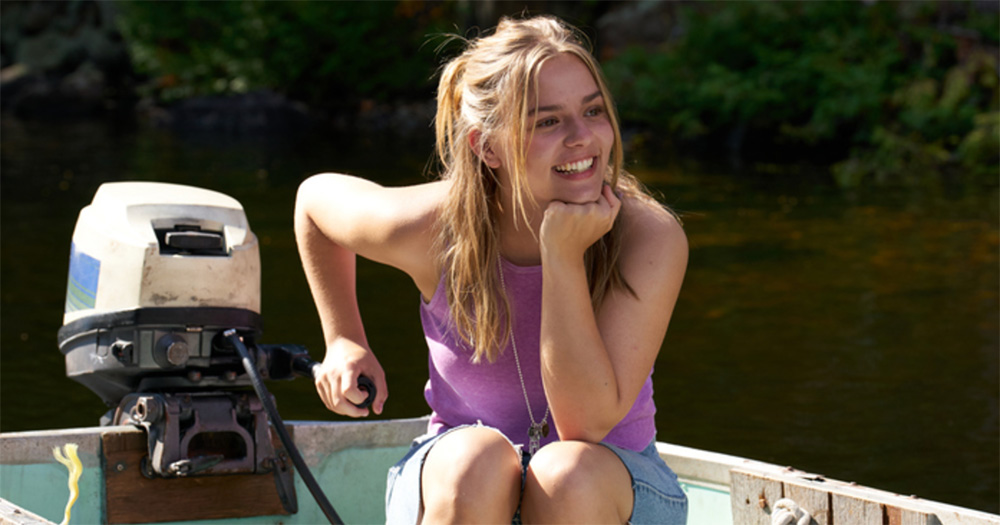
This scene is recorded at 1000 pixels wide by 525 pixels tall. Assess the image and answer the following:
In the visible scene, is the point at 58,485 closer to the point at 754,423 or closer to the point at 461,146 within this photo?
the point at 461,146

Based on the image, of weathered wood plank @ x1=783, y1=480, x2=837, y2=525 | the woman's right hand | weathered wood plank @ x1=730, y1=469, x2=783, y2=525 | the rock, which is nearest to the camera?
the woman's right hand

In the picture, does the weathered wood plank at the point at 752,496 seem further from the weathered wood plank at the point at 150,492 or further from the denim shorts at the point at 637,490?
the weathered wood plank at the point at 150,492

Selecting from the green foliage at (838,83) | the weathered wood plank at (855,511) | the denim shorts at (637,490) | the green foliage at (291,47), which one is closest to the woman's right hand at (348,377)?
the denim shorts at (637,490)

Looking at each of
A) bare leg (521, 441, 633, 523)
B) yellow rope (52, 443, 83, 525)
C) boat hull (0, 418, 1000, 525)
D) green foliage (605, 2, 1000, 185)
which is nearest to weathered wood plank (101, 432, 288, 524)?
boat hull (0, 418, 1000, 525)

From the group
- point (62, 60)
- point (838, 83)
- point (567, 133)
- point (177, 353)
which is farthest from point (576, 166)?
point (62, 60)

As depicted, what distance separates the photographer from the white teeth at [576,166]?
2.25 metres

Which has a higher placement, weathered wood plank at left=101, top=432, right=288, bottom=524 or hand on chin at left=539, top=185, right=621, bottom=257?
hand on chin at left=539, top=185, right=621, bottom=257

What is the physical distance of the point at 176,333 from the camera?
2932 millimetres

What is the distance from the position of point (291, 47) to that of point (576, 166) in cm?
1762

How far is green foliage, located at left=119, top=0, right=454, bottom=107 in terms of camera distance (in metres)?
19.4

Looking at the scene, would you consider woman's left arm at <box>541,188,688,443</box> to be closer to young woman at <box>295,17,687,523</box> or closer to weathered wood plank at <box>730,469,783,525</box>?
young woman at <box>295,17,687,523</box>

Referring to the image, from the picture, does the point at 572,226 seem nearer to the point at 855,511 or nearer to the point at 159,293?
the point at 855,511

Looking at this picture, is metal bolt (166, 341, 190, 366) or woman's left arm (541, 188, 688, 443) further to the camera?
metal bolt (166, 341, 190, 366)

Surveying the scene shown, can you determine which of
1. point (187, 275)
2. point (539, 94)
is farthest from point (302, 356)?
point (539, 94)
